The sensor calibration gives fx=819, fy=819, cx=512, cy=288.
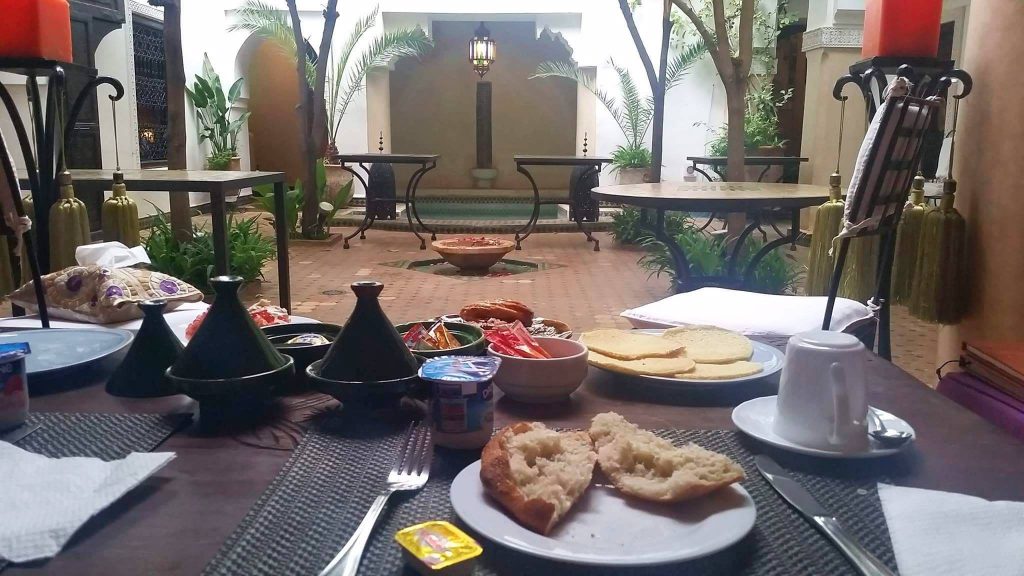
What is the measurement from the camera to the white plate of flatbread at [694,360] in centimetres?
117

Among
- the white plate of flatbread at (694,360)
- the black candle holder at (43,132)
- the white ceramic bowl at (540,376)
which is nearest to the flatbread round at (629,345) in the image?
the white plate of flatbread at (694,360)

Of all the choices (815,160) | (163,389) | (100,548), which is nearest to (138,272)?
(163,389)

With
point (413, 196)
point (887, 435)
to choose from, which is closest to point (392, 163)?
point (413, 196)

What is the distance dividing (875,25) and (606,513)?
1831mm

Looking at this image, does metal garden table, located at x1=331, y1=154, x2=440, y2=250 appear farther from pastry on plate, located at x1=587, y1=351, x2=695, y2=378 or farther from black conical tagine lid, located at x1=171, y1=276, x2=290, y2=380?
black conical tagine lid, located at x1=171, y1=276, x2=290, y2=380

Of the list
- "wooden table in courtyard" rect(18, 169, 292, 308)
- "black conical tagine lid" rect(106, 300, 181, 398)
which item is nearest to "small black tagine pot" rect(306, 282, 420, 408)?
"black conical tagine lid" rect(106, 300, 181, 398)

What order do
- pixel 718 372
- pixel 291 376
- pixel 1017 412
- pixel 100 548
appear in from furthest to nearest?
pixel 1017 412 → pixel 718 372 → pixel 291 376 → pixel 100 548

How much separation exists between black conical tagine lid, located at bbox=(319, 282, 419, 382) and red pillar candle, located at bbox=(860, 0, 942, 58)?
168 centimetres

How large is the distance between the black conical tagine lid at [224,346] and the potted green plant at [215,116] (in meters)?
8.81

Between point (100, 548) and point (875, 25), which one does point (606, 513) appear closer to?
point (100, 548)

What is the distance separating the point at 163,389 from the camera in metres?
1.16

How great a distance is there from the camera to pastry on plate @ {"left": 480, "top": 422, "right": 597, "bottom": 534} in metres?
0.74

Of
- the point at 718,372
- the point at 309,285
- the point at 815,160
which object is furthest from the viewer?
the point at 815,160

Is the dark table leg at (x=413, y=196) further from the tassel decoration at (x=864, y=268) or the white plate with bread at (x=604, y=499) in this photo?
the white plate with bread at (x=604, y=499)
